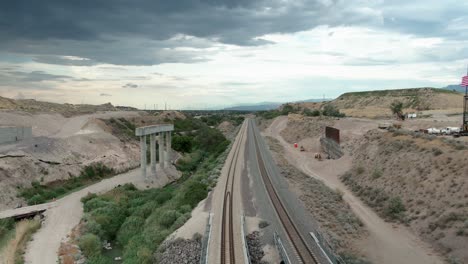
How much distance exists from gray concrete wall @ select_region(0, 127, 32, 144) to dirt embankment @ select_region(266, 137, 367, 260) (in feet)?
132

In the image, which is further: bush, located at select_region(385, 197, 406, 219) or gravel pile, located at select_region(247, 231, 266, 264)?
bush, located at select_region(385, 197, 406, 219)

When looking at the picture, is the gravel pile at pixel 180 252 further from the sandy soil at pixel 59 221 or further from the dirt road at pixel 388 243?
the dirt road at pixel 388 243

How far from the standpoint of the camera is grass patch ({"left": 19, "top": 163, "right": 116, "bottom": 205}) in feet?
138

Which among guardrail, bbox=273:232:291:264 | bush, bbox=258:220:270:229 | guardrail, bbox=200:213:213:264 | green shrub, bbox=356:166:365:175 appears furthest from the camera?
green shrub, bbox=356:166:365:175

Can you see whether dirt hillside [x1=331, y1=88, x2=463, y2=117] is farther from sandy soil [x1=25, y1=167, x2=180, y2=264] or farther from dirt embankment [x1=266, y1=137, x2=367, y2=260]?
sandy soil [x1=25, y1=167, x2=180, y2=264]

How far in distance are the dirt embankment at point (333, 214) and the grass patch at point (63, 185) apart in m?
26.3

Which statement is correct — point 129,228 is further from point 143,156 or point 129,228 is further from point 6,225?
point 143,156

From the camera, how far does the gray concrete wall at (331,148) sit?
59950 millimetres

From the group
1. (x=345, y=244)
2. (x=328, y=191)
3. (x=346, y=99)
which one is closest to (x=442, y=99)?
(x=346, y=99)


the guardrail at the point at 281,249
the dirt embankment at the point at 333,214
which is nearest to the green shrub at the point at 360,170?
the dirt embankment at the point at 333,214

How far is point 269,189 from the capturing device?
38000 mm

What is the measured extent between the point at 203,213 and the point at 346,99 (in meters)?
182

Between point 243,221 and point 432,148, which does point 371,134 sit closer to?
point 432,148

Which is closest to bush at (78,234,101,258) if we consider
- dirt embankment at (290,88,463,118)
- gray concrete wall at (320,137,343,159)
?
gray concrete wall at (320,137,343,159)
